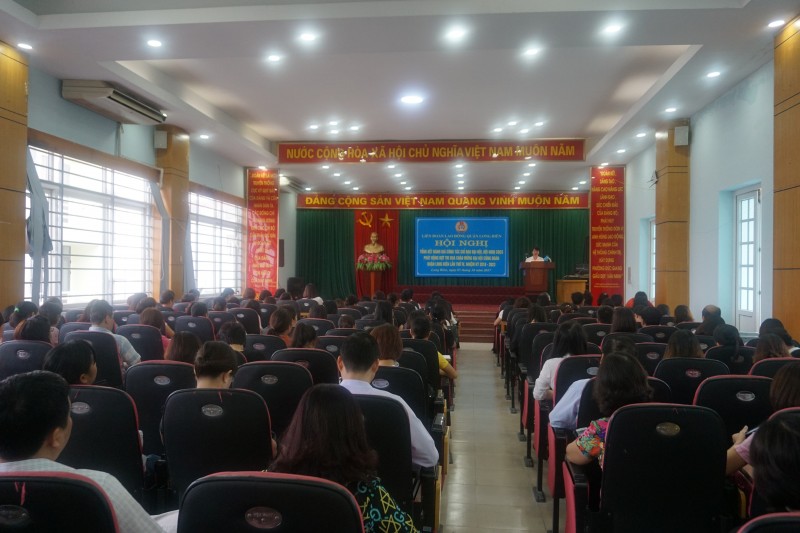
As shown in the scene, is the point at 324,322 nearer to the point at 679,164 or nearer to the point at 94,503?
the point at 94,503

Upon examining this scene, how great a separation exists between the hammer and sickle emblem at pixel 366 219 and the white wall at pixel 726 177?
34.2 ft

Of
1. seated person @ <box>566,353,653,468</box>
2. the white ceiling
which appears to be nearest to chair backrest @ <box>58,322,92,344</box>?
the white ceiling

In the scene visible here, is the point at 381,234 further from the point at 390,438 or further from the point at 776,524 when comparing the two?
the point at 776,524

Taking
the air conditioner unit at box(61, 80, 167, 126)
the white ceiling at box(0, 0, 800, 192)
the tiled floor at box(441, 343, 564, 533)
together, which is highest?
the white ceiling at box(0, 0, 800, 192)

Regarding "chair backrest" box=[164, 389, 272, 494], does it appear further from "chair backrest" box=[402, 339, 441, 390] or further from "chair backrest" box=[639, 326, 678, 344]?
"chair backrest" box=[639, 326, 678, 344]

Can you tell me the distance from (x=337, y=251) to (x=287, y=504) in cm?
1650

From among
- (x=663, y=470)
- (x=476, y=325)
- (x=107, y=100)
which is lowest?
(x=476, y=325)

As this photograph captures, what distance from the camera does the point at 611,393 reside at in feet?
7.44

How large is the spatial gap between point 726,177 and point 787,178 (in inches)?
85.8

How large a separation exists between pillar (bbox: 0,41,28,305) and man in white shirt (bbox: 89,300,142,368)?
214 cm

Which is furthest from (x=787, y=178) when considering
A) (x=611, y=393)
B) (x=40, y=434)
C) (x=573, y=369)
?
(x=40, y=434)

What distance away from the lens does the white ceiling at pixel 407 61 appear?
5.28m

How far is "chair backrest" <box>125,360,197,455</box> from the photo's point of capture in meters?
2.92

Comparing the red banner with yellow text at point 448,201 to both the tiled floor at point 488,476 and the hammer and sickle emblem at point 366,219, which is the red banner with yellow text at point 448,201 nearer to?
the hammer and sickle emblem at point 366,219
